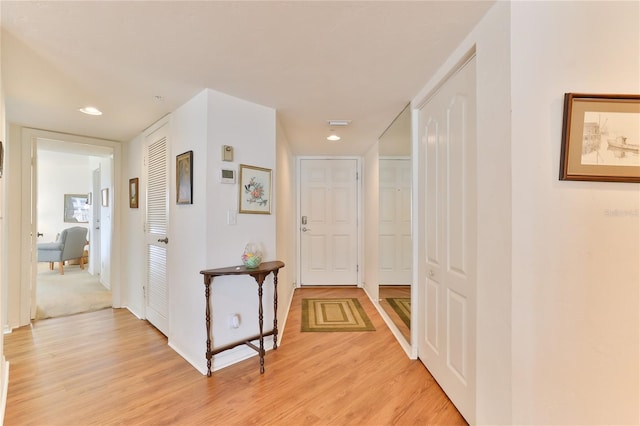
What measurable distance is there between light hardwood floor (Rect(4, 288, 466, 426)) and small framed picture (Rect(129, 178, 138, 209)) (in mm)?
1428

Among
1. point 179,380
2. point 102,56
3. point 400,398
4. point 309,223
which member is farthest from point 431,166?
point 309,223

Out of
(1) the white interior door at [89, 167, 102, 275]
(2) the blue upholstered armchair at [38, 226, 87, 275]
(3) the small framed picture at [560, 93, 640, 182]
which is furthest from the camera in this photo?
(2) the blue upholstered armchair at [38, 226, 87, 275]

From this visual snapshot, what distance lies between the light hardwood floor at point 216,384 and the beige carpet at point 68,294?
702 millimetres

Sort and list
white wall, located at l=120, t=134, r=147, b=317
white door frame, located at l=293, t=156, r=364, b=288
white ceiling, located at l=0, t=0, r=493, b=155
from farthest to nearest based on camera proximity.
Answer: white door frame, located at l=293, t=156, r=364, b=288
white wall, located at l=120, t=134, r=147, b=317
white ceiling, located at l=0, t=0, r=493, b=155

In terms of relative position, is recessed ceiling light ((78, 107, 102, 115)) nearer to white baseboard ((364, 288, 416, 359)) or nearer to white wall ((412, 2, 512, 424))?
white wall ((412, 2, 512, 424))

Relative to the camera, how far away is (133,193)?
3.29 meters

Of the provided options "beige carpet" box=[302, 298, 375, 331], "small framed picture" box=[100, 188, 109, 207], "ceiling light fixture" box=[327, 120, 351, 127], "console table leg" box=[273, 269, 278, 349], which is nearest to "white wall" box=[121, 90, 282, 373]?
"console table leg" box=[273, 269, 278, 349]

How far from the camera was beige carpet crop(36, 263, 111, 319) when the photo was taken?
339 centimetres

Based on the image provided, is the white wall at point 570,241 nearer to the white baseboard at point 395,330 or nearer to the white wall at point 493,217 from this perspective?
the white wall at point 493,217

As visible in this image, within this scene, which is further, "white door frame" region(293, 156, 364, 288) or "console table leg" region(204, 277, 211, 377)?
"white door frame" region(293, 156, 364, 288)

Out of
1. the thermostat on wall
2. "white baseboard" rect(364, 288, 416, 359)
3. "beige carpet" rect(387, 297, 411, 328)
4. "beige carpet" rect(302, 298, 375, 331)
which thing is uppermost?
the thermostat on wall

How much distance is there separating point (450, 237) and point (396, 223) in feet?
4.16

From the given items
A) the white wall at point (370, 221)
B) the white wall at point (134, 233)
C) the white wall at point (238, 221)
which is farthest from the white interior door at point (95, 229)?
the white wall at point (370, 221)

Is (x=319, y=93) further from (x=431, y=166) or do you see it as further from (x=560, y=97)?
(x=560, y=97)
